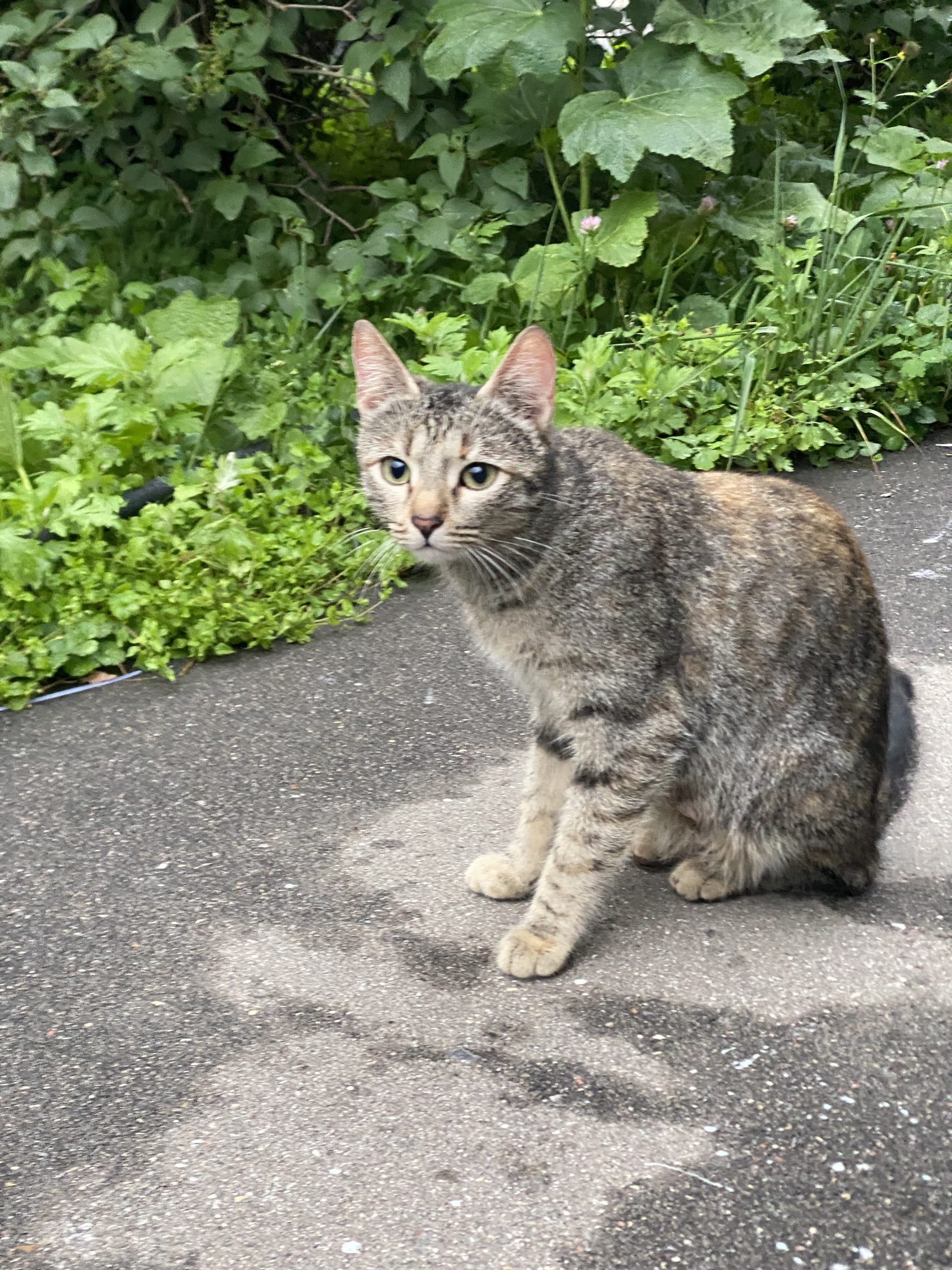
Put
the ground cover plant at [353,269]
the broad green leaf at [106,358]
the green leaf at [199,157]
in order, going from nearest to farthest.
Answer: the ground cover plant at [353,269], the broad green leaf at [106,358], the green leaf at [199,157]

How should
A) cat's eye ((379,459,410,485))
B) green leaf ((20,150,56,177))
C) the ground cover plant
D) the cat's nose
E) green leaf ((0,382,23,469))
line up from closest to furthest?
1. the cat's nose
2. cat's eye ((379,459,410,485))
3. the ground cover plant
4. green leaf ((0,382,23,469))
5. green leaf ((20,150,56,177))

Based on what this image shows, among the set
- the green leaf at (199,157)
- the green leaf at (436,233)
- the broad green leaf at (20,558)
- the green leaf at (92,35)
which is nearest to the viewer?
the broad green leaf at (20,558)

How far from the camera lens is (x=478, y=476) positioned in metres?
3.09

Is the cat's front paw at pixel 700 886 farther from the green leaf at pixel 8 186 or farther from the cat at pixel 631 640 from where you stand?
the green leaf at pixel 8 186

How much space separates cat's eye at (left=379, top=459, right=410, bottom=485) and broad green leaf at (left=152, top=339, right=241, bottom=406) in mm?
2180

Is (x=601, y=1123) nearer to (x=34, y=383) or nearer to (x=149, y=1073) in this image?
(x=149, y=1073)

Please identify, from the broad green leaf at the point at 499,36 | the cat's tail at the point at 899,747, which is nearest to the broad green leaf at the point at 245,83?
the broad green leaf at the point at 499,36

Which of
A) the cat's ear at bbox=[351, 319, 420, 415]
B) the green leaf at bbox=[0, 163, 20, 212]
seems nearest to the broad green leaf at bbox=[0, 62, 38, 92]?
the green leaf at bbox=[0, 163, 20, 212]

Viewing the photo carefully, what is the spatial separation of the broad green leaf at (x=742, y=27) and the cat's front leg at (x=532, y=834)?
10.9ft

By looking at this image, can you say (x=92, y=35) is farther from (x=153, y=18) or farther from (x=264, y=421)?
(x=264, y=421)

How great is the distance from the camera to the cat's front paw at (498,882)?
3.37 m

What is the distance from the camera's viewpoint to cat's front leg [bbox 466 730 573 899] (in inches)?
133

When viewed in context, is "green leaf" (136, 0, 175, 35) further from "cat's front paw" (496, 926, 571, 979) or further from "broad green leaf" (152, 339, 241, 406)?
"cat's front paw" (496, 926, 571, 979)

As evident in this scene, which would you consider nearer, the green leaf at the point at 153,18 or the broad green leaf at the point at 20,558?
the broad green leaf at the point at 20,558
